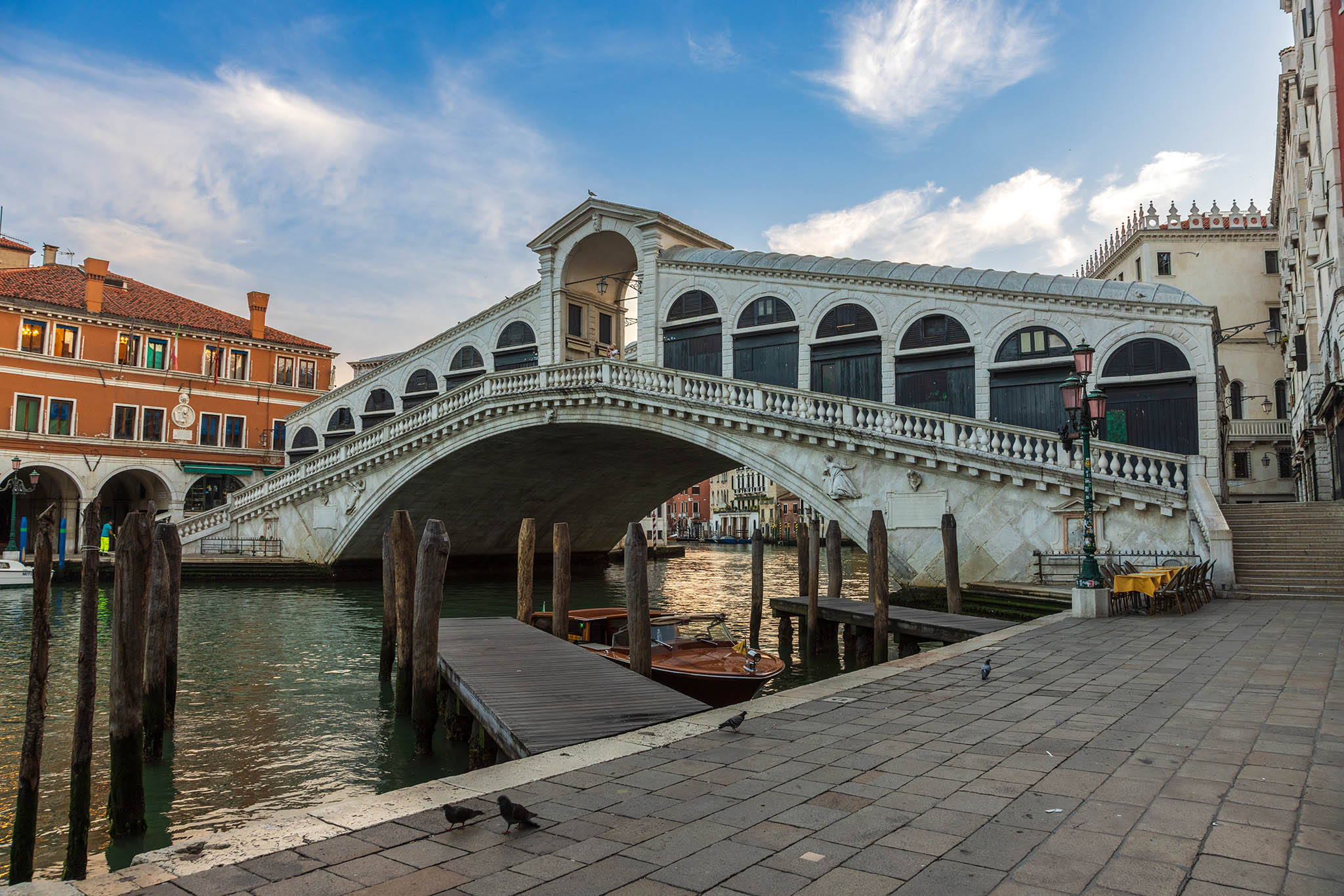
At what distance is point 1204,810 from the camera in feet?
12.3

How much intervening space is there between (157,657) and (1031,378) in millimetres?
16637

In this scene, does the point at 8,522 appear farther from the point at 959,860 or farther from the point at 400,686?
the point at 959,860

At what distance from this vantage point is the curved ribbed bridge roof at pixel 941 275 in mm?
17609

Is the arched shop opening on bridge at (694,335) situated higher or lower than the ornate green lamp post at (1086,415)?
higher

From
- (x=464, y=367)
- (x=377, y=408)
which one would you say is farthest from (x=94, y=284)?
(x=464, y=367)

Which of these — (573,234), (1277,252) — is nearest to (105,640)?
(573,234)

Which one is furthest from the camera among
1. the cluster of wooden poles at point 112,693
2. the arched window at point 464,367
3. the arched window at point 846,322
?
the arched window at point 464,367

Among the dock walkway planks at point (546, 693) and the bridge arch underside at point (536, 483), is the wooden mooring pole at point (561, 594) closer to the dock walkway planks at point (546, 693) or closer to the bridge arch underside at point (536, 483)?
the dock walkway planks at point (546, 693)

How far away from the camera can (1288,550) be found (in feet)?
46.0

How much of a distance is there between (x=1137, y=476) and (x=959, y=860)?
13304mm

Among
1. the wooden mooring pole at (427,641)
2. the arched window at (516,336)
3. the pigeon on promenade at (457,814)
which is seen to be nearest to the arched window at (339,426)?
the arched window at (516,336)

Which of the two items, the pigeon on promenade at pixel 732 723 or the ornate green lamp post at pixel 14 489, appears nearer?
the pigeon on promenade at pixel 732 723

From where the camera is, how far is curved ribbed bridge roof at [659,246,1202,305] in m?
17.6

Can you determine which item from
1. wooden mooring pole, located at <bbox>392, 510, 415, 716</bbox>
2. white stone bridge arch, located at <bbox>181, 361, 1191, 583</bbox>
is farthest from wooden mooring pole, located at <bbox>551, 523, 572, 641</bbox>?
white stone bridge arch, located at <bbox>181, 361, 1191, 583</bbox>
